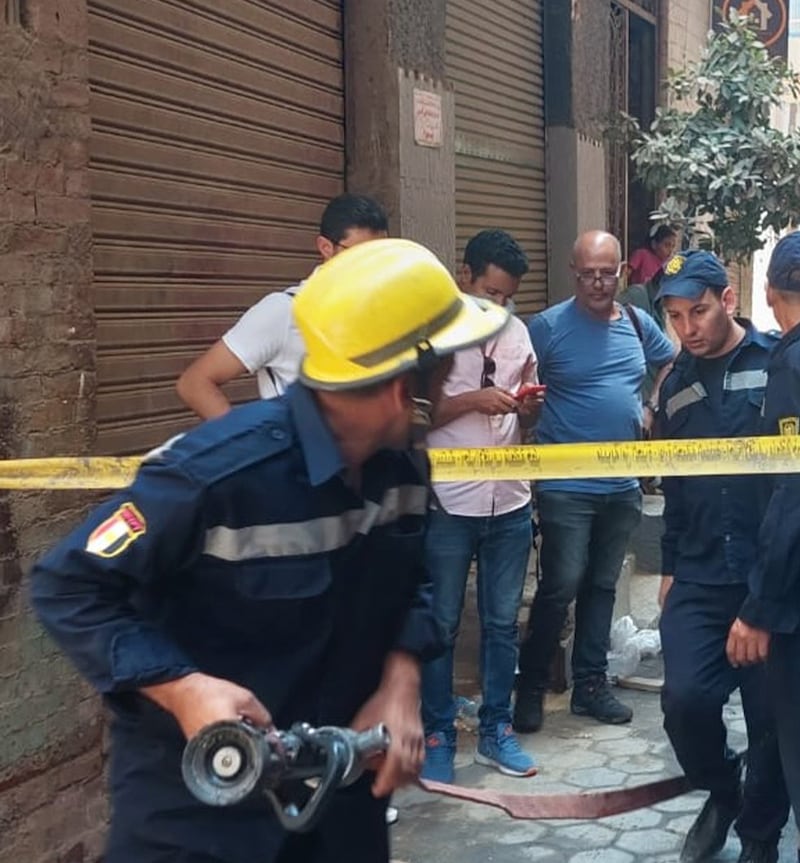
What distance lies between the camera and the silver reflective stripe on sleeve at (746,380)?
4.33 meters

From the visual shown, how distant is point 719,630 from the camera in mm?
4312

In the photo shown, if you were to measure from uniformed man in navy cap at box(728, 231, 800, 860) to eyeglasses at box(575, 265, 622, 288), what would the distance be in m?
1.74

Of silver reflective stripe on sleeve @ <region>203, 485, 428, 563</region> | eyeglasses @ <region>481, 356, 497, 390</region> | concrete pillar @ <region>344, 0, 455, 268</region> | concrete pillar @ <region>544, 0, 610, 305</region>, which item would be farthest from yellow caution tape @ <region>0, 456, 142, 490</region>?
concrete pillar @ <region>544, 0, 610, 305</region>

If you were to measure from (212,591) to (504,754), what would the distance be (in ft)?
11.2

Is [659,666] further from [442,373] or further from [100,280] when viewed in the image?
[442,373]

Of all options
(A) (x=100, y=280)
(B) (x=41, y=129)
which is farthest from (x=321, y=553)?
(A) (x=100, y=280)

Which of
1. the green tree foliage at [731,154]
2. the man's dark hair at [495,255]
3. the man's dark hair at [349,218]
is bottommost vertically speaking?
the man's dark hair at [495,255]

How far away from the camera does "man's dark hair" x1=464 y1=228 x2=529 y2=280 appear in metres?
5.40

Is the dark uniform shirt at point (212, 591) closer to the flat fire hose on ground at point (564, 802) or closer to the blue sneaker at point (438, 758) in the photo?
the flat fire hose on ground at point (564, 802)

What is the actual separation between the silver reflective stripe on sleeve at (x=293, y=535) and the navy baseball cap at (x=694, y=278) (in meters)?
2.20

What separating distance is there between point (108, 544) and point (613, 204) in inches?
372

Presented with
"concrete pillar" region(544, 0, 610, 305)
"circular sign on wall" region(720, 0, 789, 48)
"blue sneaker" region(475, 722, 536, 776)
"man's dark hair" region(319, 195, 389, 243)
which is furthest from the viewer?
"circular sign on wall" region(720, 0, 789, 48)

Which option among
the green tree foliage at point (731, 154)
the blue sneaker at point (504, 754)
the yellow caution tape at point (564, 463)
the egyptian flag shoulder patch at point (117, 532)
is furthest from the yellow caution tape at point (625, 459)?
the green tree foliage at point (731, 154)

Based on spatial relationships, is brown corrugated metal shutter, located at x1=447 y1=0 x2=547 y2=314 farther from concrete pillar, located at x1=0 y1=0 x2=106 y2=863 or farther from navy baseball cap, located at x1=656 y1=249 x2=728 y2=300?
concrete pillar, located at x1=0 y1=0 x2=106 y2=863
